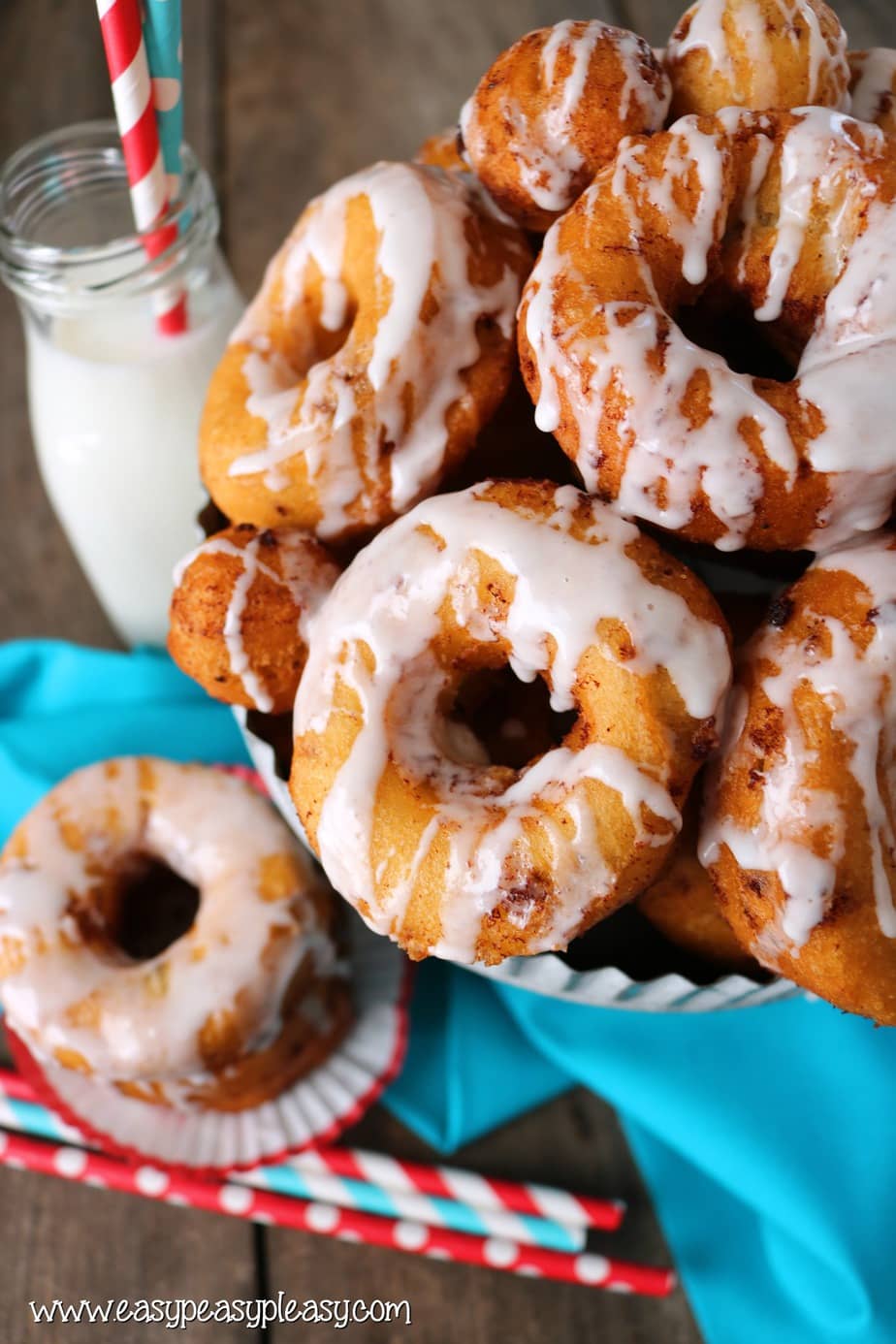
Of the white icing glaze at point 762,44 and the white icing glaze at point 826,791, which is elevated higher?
the white icing glaze at point 762,44

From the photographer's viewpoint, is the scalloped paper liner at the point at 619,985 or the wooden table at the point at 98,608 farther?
the wooden table at the point at 98,608

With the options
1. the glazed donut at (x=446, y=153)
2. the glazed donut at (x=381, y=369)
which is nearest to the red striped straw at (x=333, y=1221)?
the glazed donut at (x=381, y=369)

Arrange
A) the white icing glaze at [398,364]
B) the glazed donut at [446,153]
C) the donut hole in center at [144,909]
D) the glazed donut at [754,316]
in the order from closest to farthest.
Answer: the glazed donut at [754,316] → the white icing glaze at [398,364] → the glazed donut at [446,153] → the donut hole in center at [144,909]

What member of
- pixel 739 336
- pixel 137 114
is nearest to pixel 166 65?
pixel 137 114

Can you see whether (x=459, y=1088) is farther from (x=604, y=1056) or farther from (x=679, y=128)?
(x=679, y=128)

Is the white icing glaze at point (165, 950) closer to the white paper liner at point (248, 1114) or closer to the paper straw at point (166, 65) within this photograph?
the white paper liner at point (248, 1114)

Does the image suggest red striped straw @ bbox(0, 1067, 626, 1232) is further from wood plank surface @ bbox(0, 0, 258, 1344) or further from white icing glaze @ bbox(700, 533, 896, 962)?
white icing glaze @ bbox(700, 533, 896, 962)

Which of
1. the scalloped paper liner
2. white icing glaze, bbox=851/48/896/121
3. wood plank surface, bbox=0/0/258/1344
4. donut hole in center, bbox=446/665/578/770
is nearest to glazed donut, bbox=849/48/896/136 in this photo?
white icing glaze, bbox=851/48/896/121

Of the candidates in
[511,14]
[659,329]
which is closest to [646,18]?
[511,14]
